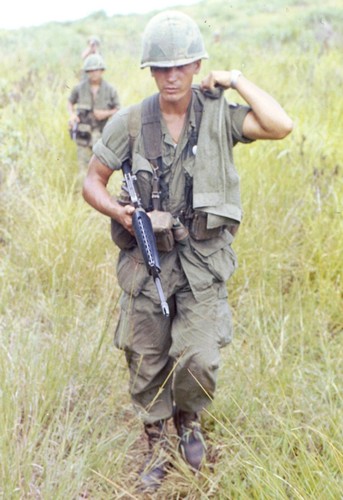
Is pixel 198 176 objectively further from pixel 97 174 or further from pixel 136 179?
pixel 97 174

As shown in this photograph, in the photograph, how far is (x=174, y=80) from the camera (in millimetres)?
3123

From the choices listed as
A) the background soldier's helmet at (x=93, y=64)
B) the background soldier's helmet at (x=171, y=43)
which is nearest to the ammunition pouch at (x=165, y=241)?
the background soldier's helmet at (x=171, y=43)

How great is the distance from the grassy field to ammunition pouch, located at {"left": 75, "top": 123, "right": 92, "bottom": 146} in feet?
0.50

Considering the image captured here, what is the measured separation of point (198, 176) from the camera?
10.3 feet

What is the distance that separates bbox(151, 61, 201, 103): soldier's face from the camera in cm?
313

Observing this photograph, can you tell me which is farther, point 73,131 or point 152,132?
point 73,131

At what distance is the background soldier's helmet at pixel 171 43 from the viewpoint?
309 centimetres

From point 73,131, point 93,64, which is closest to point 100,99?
point 93,64

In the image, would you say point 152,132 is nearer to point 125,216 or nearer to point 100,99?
point 125,216

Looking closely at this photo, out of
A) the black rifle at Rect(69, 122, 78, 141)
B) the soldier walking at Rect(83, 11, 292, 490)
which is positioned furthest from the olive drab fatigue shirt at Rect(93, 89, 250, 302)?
the black rifle at Rect(69, 122, 78, 141)

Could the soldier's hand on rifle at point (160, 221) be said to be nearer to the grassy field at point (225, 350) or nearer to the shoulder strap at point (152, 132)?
the shoulder strap at point (152, 132)

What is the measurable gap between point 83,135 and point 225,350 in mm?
4106

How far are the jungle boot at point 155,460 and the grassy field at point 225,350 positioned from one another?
7cm

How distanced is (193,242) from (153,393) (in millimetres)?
781
